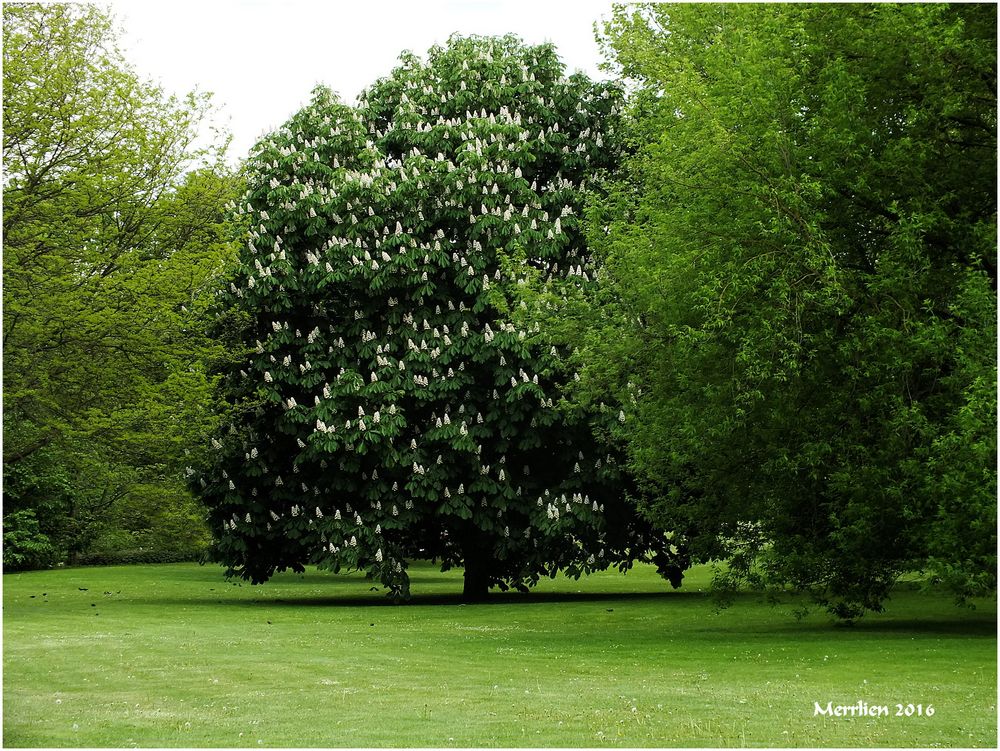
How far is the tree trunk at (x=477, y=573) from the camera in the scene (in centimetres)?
3378

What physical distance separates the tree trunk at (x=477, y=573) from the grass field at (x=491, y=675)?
8.28 feet

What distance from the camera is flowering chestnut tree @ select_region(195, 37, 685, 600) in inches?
1168

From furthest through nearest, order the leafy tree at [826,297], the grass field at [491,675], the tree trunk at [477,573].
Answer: the tree trunk at [477,573] → the leafy tree at [826,297] → the grass field at [491,675]

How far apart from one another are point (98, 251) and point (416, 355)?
7.36 m

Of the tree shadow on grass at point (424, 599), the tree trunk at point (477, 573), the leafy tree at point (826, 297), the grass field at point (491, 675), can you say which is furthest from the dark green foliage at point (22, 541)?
the leafy tree at point (826, 297)

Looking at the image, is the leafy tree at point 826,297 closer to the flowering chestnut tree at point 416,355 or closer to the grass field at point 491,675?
the grass field at point 491,675

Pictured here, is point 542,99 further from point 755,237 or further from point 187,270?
point 755,237

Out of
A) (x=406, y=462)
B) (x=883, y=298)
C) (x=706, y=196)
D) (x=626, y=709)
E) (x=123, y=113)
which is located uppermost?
(x=123, y=113)

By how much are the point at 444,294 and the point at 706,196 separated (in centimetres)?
1032

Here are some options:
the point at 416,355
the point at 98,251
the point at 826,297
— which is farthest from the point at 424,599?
the point at 826,297

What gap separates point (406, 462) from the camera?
2941 centimetres

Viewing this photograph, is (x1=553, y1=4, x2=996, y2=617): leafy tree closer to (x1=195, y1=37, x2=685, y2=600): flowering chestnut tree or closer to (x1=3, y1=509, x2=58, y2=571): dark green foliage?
(x1=195, y1=37, x2=685, y2=600): flowering chestnut tree

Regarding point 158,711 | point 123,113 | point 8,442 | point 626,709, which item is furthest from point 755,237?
point 8,442

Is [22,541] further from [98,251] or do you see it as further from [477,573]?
[98,251]
